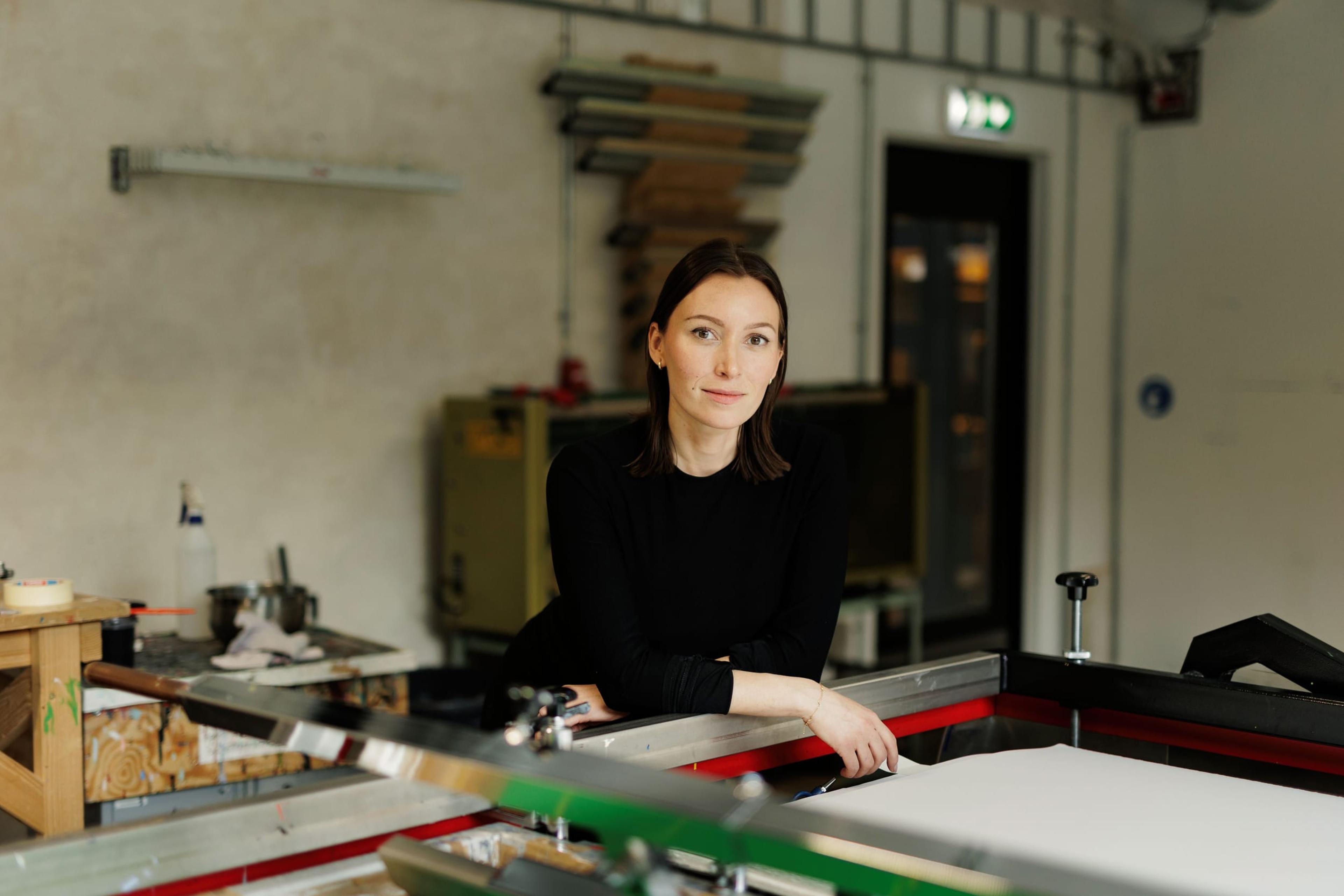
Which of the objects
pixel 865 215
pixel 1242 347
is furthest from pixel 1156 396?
pixel 865 215

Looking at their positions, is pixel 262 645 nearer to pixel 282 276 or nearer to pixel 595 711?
pixel 282 276

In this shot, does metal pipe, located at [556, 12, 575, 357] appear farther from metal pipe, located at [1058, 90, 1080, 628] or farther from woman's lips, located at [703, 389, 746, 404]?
metal pipe, located at [1058, 90, 1080, 628]

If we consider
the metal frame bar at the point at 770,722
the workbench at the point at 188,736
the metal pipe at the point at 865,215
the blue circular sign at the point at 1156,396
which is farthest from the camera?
the blue circular sign at the point at 1156,396

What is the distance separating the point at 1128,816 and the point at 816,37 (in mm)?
3443

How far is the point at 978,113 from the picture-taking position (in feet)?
15.7

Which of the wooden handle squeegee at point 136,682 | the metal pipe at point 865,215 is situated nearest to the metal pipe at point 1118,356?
the metal pipe at point 865,215

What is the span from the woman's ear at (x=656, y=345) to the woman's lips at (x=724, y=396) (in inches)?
5.3

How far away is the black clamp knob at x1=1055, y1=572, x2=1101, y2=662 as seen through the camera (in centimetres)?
167

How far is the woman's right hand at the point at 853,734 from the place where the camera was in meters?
1.51

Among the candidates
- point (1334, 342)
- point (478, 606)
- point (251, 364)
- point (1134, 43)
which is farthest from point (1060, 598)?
point (251, 364)

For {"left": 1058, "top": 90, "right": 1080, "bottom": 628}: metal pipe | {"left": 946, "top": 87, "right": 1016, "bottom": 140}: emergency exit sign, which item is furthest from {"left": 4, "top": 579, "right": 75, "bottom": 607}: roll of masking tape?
{"left": 1058, "top": 90, "right": 1080, "bottom": 628}: metal pipe

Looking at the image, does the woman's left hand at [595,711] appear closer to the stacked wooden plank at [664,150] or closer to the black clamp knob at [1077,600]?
the black clamp knob at [1077,600]

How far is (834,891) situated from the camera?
1.03 m

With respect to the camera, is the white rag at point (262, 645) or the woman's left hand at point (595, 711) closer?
the woman's left hand at point (595, 711)
